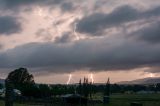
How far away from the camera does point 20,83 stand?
161m

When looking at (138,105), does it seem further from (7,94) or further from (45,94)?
(45,94)

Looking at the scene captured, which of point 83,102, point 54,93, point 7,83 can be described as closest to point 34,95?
point 54,93

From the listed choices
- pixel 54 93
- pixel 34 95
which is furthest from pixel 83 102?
pixel 54 93

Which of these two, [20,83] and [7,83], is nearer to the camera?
[7,83]

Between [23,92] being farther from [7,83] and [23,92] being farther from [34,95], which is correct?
[7,83]

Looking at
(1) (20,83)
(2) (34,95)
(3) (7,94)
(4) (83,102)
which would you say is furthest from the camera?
(1) (20,83)

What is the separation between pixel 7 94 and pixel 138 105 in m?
4.91

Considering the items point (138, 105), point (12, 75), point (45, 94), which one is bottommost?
point (138, 105)

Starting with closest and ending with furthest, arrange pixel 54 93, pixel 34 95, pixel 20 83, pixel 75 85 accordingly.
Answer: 1. pixel 34 95
2. pixel 54 93
3. pixel 20 83
4. pixel 75 85

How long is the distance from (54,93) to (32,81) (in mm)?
31949

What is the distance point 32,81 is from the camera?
6516 inches

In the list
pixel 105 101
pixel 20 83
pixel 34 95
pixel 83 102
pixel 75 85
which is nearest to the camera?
pixel 83 102

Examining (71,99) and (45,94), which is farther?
(45,94)

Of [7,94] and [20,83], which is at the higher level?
[20,83]
